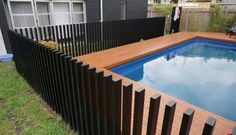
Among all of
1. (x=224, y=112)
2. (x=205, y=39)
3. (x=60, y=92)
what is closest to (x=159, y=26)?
(x=205, y=39)

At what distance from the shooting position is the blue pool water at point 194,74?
14.0 feet

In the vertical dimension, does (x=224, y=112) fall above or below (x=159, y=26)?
below

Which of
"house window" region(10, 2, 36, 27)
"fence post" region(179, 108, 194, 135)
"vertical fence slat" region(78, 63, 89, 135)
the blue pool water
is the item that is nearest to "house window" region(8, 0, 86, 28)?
"house window" region(10, 2, 36, 27)

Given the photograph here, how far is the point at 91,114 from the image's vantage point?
198 centimetres

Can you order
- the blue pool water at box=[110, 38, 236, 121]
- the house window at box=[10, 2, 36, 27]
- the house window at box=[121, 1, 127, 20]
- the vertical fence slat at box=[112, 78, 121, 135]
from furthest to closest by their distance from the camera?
the house window at box=[121, 1, 127, 20] < the house window at box=[10, 2, 36, 27] < the blue pool water at box=[110, 38, 236, 121] < the vertical fence slat at box=[112, 78, 121, 135]

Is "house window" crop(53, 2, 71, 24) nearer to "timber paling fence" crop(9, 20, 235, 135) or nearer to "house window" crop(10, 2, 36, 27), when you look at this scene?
"house window" crop(10, 2, 36, 27)

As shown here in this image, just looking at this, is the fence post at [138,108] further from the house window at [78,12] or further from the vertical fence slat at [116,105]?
the house window at [78,12]

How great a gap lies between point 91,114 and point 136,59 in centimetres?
426

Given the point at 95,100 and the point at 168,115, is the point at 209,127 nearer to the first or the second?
the point at 168,115

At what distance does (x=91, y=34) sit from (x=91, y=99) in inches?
176

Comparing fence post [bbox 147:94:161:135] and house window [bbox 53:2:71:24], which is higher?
house window [bbox 53:2:71:24]

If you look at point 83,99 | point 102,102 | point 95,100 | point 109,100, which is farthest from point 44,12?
point 109,100

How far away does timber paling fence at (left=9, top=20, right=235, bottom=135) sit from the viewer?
124 cm

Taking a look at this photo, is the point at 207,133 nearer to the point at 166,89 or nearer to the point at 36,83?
the point at 36,83
